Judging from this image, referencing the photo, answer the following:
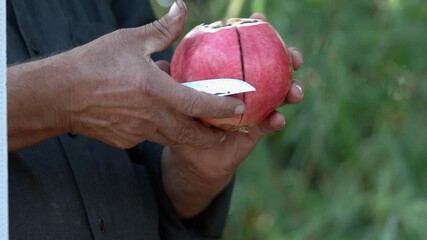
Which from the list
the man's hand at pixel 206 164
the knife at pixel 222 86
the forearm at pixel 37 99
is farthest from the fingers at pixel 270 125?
the forearm at pixel 37 99

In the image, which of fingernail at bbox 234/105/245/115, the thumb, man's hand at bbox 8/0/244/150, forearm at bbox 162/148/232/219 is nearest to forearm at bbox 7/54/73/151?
man's hand at bbox 8/0/244/150

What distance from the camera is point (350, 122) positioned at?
274 centimetres

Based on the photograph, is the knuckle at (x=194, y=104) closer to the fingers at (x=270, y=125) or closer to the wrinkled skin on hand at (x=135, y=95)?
the wrinkled skin on hand at (x=135, y=95)

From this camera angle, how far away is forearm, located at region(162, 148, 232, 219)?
1.84 metres

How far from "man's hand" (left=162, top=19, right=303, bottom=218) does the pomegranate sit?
0.19 ft

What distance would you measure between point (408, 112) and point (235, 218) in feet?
1.97

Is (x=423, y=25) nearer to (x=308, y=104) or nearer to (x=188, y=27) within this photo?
(x=308, y=104)

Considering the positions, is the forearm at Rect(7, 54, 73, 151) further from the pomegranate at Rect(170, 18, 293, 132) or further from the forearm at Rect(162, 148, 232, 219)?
the forearm at Rect(162, 148, 232, 219)

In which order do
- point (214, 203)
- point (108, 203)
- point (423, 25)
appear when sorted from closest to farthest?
1. point (108, 203)
2. point (214, 203)
3. point (423, 25)

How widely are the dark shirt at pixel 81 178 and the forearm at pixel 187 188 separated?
2cm

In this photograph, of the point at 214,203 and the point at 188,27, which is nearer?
the point at 214,203

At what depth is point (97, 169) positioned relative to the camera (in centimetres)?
173

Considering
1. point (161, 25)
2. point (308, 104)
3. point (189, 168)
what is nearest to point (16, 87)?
point (161, 25)

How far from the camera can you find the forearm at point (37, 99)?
1.49 metres
